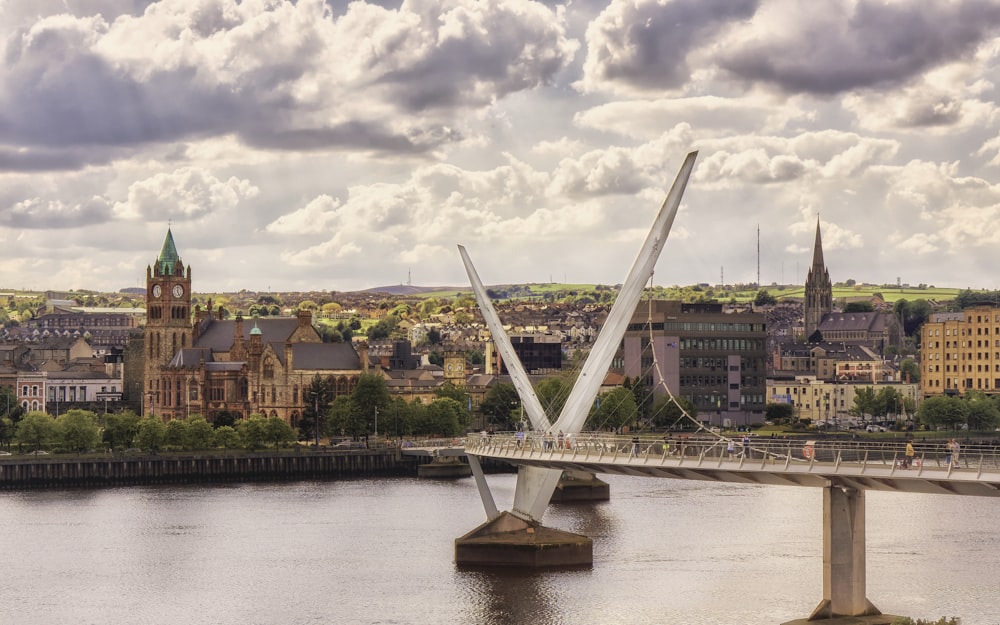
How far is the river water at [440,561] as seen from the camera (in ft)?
237

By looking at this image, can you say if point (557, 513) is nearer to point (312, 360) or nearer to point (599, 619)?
point (599, 619)

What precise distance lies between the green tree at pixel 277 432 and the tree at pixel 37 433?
2002 cm

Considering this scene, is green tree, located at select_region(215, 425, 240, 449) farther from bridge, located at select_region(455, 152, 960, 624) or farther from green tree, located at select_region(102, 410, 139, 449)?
bridge, located at select_region(455, 152, 960, 624)

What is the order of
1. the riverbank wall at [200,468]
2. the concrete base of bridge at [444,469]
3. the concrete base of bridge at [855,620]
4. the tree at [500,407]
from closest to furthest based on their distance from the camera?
the concrete base of bridge at [855,620], the riverbank wall at [200,468], the concrete base of bridge at [444,469], the tree at [500,407]

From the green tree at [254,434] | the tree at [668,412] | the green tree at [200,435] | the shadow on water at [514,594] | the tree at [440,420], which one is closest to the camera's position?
the shadow on water at [514,594]

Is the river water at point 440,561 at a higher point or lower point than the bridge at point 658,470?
lower

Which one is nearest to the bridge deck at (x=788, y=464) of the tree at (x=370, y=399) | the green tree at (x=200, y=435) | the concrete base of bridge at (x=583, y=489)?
the concrete base of bridge at (x=583, y=489)

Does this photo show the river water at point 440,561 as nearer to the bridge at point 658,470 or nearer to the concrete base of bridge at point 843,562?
the bridge at point 658,470

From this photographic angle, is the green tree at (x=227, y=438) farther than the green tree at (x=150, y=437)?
Yes

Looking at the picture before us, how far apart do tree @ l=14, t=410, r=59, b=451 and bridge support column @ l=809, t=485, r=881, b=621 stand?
358ft

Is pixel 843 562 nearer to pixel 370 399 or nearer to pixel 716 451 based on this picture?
pixel 716 451

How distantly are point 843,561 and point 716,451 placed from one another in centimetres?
1527

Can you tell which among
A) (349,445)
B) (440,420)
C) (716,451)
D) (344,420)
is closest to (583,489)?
(716,451)

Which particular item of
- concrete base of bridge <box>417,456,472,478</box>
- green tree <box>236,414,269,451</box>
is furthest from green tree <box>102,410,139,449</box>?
concrete base of bridge <box>417,456,472,478</box>
